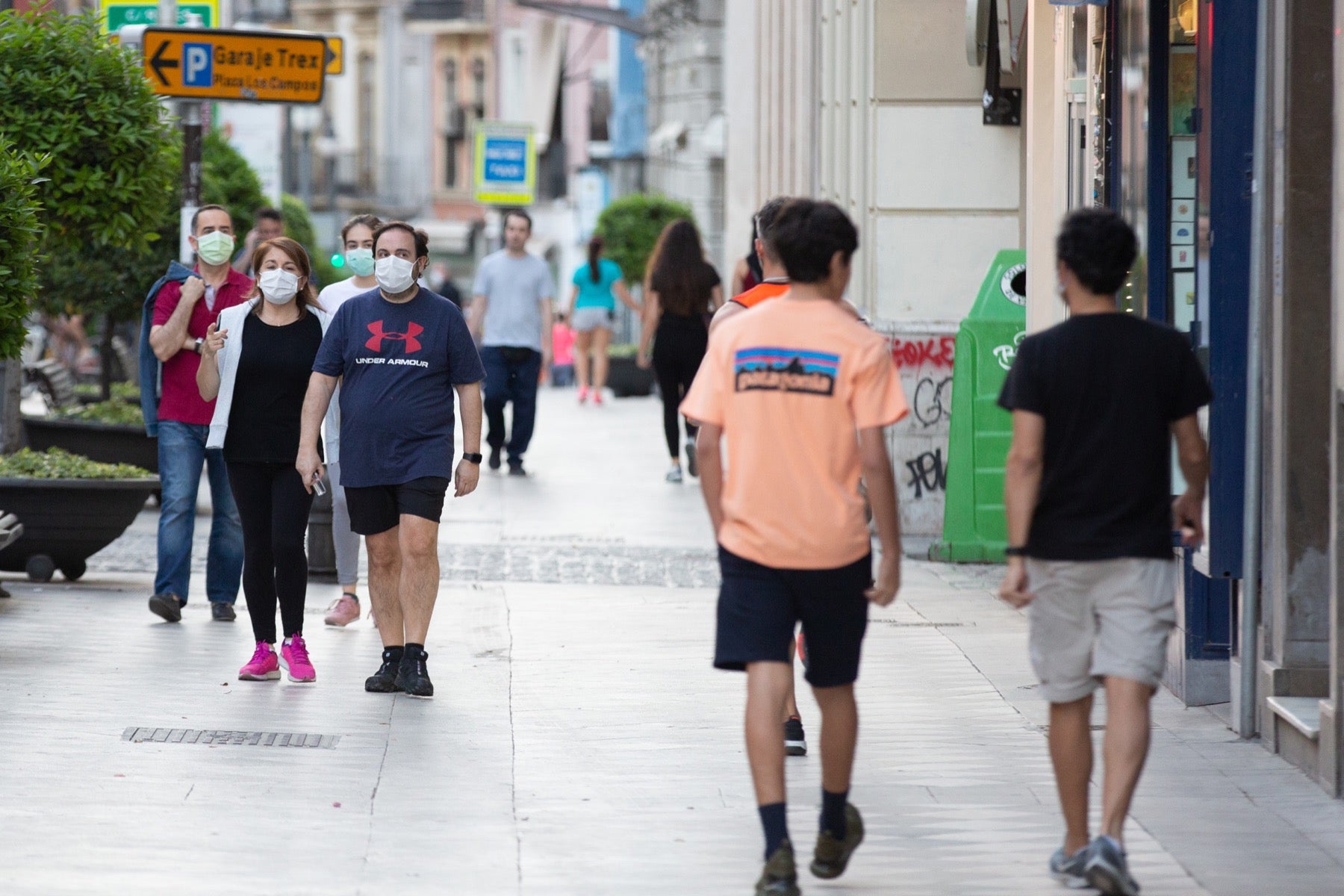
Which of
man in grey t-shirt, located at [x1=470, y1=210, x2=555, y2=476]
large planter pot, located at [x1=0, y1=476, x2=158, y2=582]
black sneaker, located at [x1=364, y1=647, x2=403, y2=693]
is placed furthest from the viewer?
man in grey t-shirt, located at [x1=470, y1=210, x2=555, y2=476]

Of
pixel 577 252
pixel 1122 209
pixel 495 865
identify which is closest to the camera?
pixel 495 865

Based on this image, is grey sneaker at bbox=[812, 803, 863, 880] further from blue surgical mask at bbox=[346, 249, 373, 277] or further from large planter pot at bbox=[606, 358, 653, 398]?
large planter pot at bbox=[606, 358, 653, 398]

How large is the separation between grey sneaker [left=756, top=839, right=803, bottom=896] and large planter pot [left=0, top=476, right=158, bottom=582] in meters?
5.92

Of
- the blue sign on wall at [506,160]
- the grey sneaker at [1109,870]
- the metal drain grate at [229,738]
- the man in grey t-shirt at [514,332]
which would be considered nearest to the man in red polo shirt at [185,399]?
the metal drain grate at [229,738]

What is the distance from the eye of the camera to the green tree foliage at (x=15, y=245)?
28.7 ft

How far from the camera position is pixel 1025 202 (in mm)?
12742

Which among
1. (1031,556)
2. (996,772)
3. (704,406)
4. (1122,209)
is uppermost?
(1122,209)

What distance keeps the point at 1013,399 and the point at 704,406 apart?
30.1 inches

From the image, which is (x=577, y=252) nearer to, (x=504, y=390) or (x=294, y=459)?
(x=504, y=390)

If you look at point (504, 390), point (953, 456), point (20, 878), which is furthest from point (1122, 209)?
point (504, 390)

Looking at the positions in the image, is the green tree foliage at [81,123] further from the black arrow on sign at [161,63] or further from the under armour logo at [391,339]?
the under armour logo at [391,339]

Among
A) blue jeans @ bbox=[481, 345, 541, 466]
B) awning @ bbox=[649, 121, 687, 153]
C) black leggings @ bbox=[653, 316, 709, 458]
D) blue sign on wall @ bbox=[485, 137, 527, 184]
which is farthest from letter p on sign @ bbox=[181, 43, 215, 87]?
awning @ bbox=[649, 121, 687, 153]

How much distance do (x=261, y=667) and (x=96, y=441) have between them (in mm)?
5603

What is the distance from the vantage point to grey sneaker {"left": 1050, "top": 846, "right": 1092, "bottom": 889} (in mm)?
5520
